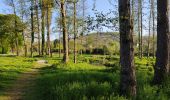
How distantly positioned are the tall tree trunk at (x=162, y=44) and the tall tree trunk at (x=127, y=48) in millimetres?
3649

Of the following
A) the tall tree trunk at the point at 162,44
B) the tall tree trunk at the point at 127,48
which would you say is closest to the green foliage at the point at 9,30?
the tall tree trunk at the point at 162,44

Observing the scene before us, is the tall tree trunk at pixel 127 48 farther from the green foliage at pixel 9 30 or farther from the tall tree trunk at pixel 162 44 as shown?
the green foliage at pixel 9 30

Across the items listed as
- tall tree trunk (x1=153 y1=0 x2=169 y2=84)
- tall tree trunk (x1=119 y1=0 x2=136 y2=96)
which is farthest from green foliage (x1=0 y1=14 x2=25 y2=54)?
tall tree trunk (x1=119 y1=0 x2=136 y2=96)

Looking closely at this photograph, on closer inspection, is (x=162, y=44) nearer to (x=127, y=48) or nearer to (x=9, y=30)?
(x=127, y=48)

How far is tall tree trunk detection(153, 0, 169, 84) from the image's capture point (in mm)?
15852

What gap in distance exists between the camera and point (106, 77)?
17.4m

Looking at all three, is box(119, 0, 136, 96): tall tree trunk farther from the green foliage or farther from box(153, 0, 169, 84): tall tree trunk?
the green foliage

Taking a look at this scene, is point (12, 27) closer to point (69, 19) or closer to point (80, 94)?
point (69, 19)

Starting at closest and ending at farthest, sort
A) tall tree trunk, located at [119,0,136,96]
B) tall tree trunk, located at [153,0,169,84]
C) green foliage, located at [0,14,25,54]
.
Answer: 1. tall tree trunk, located at [119,0,136,96]
2. tall tree trunk, located at [153,0,169,84]
3. green foliage, located at [0,14,25,54]

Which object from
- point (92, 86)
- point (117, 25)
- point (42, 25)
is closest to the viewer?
point (117, 25)

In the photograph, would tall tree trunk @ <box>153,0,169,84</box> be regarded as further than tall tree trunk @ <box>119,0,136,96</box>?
Yes

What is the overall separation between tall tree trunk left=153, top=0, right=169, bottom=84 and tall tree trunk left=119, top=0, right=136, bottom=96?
3649 mm

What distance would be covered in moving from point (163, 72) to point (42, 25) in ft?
166

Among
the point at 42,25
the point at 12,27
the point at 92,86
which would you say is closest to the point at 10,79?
the point at 92,86
